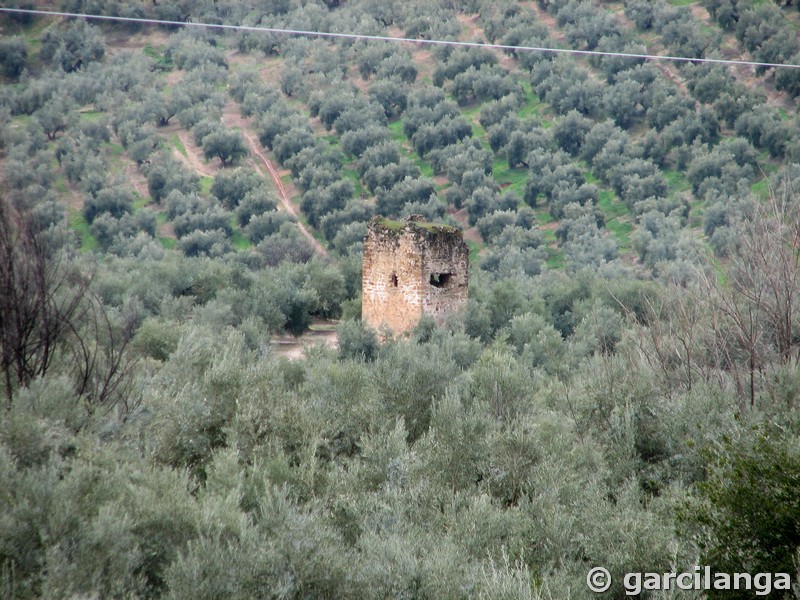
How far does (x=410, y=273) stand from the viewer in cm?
1700

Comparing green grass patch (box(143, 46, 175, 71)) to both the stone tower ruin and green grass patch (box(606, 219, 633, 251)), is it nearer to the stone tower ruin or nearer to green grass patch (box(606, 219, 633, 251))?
green grass patch (box(606, 219, 633, 251))

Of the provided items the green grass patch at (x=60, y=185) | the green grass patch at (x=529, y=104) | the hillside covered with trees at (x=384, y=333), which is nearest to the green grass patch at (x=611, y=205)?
the hillside covered with trees at (x=384, y=333)

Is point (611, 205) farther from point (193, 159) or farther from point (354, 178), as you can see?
point (193, 159)

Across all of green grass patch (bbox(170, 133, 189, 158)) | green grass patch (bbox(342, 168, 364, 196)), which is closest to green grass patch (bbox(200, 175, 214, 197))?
green grass patch (bbox(170, 133, 189, 158))

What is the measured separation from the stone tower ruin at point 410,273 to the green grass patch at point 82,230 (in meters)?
20.0

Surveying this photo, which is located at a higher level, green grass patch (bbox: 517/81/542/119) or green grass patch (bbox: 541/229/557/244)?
green grass patch (bbox: 517/81/542/119)

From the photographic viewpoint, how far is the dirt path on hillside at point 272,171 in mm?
36312

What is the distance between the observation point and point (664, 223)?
31953mm

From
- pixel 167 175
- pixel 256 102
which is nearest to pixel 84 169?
pixel 167 175

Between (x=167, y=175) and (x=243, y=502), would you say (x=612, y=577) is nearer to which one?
(x=243, y=502)

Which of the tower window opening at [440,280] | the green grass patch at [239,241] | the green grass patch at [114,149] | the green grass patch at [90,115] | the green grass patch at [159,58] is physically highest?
the green grass patch at [159,58]

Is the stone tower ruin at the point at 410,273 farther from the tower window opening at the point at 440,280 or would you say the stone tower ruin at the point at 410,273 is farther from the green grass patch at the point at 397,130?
the green grass patch at the point at 397,130

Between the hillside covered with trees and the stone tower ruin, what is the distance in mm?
643

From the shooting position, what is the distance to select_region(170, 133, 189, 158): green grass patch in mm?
41438
